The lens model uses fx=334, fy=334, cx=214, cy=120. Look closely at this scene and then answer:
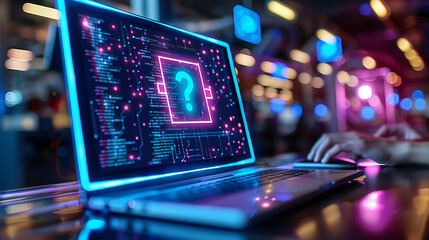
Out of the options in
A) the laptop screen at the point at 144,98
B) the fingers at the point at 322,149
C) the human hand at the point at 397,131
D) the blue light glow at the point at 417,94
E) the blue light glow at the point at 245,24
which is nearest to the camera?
the laptop screen at the point at 144,98

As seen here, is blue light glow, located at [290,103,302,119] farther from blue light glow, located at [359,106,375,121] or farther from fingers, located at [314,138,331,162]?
fingers, located at [314,138,331,162]

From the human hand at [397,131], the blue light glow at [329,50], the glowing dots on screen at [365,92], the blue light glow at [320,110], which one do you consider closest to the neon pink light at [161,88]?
the human hand at [397,131]

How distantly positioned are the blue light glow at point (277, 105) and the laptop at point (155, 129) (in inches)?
472

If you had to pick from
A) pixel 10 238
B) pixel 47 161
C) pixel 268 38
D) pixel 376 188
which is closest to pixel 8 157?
pixel 47 161

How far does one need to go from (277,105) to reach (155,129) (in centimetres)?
1266

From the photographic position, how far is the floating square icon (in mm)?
673

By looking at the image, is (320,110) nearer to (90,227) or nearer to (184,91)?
(184,91)

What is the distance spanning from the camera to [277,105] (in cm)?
1300

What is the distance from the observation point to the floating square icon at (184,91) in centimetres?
67

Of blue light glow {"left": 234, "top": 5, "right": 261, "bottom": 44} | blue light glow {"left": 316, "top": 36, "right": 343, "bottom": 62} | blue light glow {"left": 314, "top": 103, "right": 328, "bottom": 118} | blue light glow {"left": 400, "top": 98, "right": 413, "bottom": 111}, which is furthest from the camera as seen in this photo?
blue light glow {"left": 314, "top": 103, "right": 328, "bottom": 118}

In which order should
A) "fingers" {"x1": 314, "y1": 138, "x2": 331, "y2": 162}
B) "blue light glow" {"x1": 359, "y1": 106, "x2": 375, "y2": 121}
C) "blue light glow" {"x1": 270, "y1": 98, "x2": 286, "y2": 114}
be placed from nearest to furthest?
"fingers" {"x1": 314, "y1": 138, "x2": 331, "y2": 162}, "blue light glow" {"x1": 359, "y1": 106, "x2": 375, "y2": 121}, "blue light glow" {"x1": 270, "y1": 98, "x2": 286, "y2": 114}

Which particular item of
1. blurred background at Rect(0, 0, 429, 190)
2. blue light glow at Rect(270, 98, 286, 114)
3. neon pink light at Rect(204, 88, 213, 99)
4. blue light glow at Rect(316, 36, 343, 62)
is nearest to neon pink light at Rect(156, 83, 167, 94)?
neon pink light at Rect(204, 88, 213, 99)

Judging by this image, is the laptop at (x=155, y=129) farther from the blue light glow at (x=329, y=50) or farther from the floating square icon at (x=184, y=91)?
the blue light glow at (x=329, y=50)

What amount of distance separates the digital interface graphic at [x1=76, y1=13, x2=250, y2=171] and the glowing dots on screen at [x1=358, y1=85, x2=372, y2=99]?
27.1 ft
